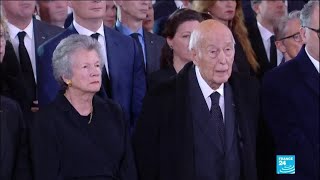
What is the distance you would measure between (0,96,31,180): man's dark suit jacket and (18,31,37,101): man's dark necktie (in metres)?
0.60

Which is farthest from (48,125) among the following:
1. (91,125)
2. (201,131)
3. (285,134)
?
(285,134)

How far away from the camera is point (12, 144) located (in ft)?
12.4

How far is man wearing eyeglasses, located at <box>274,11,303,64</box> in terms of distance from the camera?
5.12m

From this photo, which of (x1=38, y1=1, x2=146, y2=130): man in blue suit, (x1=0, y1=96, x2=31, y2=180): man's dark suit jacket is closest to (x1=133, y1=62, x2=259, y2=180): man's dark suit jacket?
(x1=0, y1=96, x2=31, y2=180): man's dark suit jacket

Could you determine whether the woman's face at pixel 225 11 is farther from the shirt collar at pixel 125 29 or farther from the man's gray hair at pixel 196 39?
the man's gray hair at pixel 196 39

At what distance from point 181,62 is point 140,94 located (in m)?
0.34

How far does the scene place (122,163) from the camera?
3.91 meters

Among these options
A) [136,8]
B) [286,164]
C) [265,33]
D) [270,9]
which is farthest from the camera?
[270,9]

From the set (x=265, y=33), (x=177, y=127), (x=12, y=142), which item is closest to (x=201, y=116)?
(x=177, y=127)

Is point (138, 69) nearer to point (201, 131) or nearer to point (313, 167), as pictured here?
point (201, 131)

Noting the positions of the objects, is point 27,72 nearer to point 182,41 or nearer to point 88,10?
point 88,10

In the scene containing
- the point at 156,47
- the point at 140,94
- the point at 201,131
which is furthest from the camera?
A: the point at 156,47

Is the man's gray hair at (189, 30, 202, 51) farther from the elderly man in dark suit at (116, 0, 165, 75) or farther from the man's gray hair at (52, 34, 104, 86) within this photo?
the elderly man in dark suit at (116, 0, 165, 75)

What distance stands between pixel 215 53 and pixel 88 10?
1.26 meters
